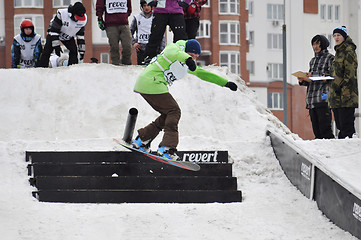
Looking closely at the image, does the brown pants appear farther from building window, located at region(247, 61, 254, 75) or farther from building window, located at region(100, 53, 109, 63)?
building window, located at region(247, 61, 254, 75)

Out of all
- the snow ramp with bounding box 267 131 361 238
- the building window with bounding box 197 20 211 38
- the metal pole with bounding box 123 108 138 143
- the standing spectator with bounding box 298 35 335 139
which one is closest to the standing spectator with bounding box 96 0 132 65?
the standing spectator with bounding box 298 35 335 139

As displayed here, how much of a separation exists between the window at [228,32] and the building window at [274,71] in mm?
5063

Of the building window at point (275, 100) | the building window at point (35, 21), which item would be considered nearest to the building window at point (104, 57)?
the building window at point (35, 21)

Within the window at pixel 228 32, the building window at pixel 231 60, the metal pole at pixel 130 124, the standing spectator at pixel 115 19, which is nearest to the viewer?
the metal pole at pixel 130 124

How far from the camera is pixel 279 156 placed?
381 inches

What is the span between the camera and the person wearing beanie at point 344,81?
412 inches

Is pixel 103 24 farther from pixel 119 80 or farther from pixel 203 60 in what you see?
pixel 203 60

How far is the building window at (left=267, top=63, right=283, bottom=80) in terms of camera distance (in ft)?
191

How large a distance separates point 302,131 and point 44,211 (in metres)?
46.9

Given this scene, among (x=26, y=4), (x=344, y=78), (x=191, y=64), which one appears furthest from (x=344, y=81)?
(x=26, y=4)

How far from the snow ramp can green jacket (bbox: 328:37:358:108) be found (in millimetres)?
911

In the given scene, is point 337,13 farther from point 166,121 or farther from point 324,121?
point 166,121

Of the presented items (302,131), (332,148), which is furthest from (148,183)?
(302,131)

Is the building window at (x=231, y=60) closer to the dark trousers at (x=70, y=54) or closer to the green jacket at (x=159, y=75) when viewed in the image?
the dark trousers at (x=70, y=54)
